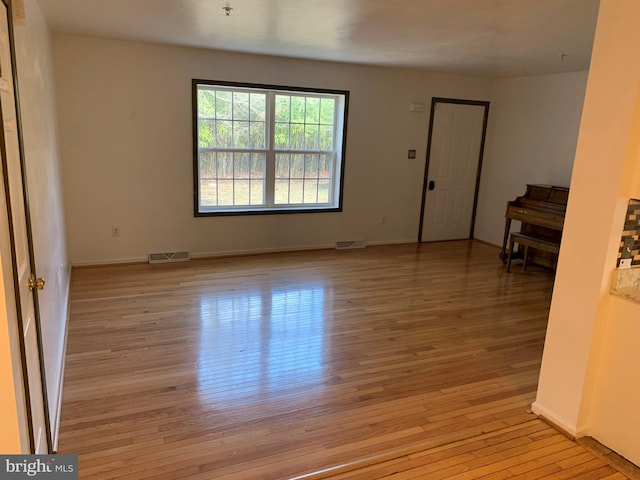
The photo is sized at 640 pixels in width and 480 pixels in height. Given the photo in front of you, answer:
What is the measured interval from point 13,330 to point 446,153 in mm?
5928

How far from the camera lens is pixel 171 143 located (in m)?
5.00

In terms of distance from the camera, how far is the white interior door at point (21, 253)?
4.91 feet

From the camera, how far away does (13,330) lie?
55.4 inches

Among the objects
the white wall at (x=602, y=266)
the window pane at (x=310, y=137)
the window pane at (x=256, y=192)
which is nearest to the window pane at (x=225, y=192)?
the window pane at (x=256, y=192)

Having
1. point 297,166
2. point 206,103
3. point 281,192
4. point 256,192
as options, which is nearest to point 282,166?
point 297,166

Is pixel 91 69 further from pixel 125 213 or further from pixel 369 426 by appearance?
pixel 369 426

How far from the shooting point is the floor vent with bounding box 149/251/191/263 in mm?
5141

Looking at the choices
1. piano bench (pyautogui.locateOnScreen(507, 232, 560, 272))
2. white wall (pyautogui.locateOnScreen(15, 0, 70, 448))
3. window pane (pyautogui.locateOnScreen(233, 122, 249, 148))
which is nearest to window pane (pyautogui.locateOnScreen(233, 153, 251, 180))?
window pane (pyautogui.locateOnScreen(233, 122, 249, 148))

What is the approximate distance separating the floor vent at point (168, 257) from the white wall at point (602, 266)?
3949 millimetres

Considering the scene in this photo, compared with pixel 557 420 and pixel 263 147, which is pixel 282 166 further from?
pixel 557 420

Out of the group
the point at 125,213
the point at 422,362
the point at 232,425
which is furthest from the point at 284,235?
the point at 232,425

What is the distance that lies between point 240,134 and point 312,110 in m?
0.96

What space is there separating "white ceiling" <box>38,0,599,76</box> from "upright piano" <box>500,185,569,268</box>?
1.39 meters

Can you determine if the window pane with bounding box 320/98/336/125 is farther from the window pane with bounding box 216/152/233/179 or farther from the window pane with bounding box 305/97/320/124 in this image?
the window pane with bounding box 216/152/233/179
